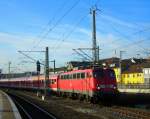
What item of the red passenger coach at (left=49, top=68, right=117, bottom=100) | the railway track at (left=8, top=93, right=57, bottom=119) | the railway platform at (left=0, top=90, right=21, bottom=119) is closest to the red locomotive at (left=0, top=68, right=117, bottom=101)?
the red passenger coach at (left=49, top=68, right=117, bottom=100)

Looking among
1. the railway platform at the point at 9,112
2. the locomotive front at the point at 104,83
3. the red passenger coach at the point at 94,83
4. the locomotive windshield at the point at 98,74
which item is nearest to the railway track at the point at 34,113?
the railway platform at the point at 9,112

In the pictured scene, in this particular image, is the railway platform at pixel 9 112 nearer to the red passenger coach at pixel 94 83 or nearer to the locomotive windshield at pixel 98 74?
the red passenger coach at pixel 94 83

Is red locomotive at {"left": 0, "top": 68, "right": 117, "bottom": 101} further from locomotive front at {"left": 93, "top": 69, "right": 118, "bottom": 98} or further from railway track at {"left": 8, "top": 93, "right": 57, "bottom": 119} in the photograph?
railway track at {"left": 8, "top": 93, "right": 57, "bottom": 119}

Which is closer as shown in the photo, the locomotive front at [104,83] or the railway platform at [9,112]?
the railway platform at [9,112]

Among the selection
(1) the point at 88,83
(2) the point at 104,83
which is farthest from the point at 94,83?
(1) the point at 88,83

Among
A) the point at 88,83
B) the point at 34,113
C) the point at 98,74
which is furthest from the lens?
the point at 88,83

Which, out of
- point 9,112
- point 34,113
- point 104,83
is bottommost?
point 34,113

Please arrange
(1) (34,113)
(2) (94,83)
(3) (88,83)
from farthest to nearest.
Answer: (3) (88,83) < (2) (94,83) < (1) (34,113)

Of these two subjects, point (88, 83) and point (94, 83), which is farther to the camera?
point (88, 83)

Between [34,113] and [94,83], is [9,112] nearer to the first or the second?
[34,113]

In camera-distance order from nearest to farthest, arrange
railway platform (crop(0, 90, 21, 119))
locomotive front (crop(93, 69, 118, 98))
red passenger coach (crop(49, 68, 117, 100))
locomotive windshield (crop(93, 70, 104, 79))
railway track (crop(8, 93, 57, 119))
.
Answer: railway platform (crop(0, 90, 21, 119))
railway track (crop(8, 93, 57, 119))
locomotive front (crop(93, 69, 118, 98))
red passenger coach (crop(49, 68, 117, 100))
locomotive windshield (crop(93, 70, 104, 79))

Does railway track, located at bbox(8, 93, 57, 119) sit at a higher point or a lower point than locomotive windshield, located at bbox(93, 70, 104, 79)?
lower

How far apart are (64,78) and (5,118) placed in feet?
86.8

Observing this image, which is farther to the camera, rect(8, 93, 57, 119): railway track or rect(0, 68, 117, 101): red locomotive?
rect(0, 68, 117, 101): red locomotive
